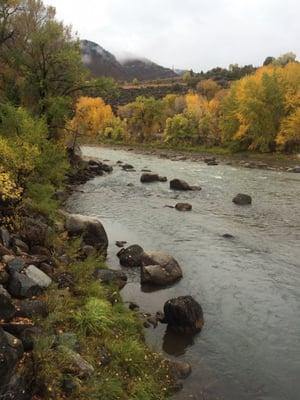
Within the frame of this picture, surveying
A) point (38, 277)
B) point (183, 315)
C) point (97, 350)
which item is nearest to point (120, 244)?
point (183, 315)

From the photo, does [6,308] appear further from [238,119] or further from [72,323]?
[238,119]

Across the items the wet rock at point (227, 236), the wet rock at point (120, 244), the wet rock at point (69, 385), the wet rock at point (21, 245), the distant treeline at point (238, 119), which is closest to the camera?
the wet rock at point (69, 385)

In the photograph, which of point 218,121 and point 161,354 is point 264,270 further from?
point 218,121

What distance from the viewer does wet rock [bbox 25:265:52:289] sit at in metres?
14.1

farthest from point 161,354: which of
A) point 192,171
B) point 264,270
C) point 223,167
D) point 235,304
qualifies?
point 223,167

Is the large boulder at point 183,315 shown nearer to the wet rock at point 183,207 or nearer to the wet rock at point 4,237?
the wet rock at point 4,237

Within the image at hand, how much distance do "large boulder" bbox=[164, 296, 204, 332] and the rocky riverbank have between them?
0.03 m

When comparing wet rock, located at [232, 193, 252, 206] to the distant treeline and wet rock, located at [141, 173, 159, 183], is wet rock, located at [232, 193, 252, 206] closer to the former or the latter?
wet rock, located at [141, 173, 159, 183]

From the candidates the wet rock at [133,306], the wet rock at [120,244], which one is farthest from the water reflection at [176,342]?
the wet rock at [120,244]

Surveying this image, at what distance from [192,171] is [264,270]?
37.0 m

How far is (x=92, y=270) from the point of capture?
1827 centimetres

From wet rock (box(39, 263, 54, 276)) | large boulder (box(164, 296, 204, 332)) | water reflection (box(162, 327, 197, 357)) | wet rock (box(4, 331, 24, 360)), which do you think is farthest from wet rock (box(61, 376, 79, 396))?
large boulder (box(164, 296, 204, 332))

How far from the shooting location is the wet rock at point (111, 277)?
60.5 ft

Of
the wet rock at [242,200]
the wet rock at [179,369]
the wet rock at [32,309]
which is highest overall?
the wet rock at [32,309]
